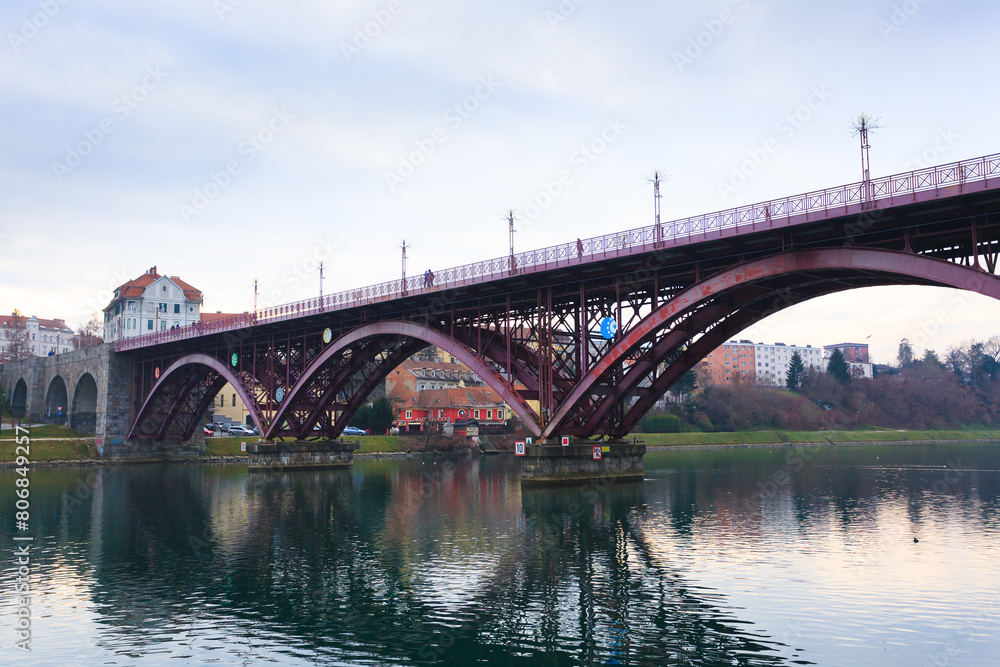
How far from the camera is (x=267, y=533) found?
34.4 meters

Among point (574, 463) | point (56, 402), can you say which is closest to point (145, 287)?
point (56, 402)

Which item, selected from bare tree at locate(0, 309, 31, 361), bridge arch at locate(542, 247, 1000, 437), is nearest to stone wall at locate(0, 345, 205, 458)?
bare tree at locate(0, 309, 31, 361)

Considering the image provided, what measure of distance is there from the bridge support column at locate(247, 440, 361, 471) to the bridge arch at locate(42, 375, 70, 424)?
50372mm

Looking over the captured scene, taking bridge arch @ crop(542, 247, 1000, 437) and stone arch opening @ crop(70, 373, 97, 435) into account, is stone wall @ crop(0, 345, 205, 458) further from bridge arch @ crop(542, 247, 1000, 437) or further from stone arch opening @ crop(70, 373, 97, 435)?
bridge arch @ crop(542, 247, 1000, 437)

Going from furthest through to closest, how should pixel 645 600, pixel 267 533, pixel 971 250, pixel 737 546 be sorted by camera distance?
pixel 267 533, pixel 971 250, pixel 737 546, pixel 645 600

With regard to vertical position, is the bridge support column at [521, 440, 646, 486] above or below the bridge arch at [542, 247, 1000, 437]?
below

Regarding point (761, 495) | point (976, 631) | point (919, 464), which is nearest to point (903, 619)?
point (976, 631)

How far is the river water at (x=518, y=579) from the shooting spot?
17422 mm

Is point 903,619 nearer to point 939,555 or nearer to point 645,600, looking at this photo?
point 645,600

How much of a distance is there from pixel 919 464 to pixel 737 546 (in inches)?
2218

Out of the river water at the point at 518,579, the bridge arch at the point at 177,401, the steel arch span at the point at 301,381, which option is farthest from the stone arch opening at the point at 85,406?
the river water at the point at 518,579

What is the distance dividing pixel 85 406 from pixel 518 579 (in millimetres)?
95399

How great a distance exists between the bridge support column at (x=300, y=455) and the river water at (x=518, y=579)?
71.6ft

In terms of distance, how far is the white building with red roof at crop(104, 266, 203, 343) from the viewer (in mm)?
122562
